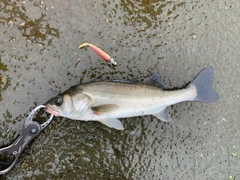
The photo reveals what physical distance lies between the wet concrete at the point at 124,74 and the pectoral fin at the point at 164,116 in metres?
0.20

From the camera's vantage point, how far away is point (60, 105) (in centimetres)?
243

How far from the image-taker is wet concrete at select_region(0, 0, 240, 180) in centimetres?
274

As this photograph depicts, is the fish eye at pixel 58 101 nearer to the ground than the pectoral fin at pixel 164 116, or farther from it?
farther from it

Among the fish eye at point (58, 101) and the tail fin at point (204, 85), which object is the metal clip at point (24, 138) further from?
the tail fin at point (204, 85)

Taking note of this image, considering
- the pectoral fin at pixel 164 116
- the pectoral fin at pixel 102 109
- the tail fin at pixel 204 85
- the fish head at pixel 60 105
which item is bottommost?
the pectoral fin at pixel 164 116

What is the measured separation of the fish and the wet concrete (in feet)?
0.98

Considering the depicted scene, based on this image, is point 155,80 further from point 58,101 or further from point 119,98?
point 58,101

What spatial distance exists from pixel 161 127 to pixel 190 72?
70cm

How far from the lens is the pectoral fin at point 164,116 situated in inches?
107

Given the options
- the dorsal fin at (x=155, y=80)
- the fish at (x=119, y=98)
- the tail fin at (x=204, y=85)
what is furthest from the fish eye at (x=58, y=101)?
the tail fin at (x=204, y=85)

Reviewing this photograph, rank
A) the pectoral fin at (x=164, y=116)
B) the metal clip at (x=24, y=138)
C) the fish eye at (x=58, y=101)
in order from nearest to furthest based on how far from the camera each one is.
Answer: the fish eye at (x=58, y=101) < the metal clip at (x=24, y=138) < the pectoral fin at (x=164, y=116)

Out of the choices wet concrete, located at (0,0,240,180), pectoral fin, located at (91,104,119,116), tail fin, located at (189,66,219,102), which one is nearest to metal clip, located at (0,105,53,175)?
wet concrete, located at (0,0,240,180)

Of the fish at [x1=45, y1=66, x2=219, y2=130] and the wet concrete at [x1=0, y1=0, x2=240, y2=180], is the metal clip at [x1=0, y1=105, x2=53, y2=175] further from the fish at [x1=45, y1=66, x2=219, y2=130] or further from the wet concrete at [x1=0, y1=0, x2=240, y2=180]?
the fish at [x1=45, y1=66, x2=219, y2=130]

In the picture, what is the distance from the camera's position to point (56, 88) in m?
2.76
